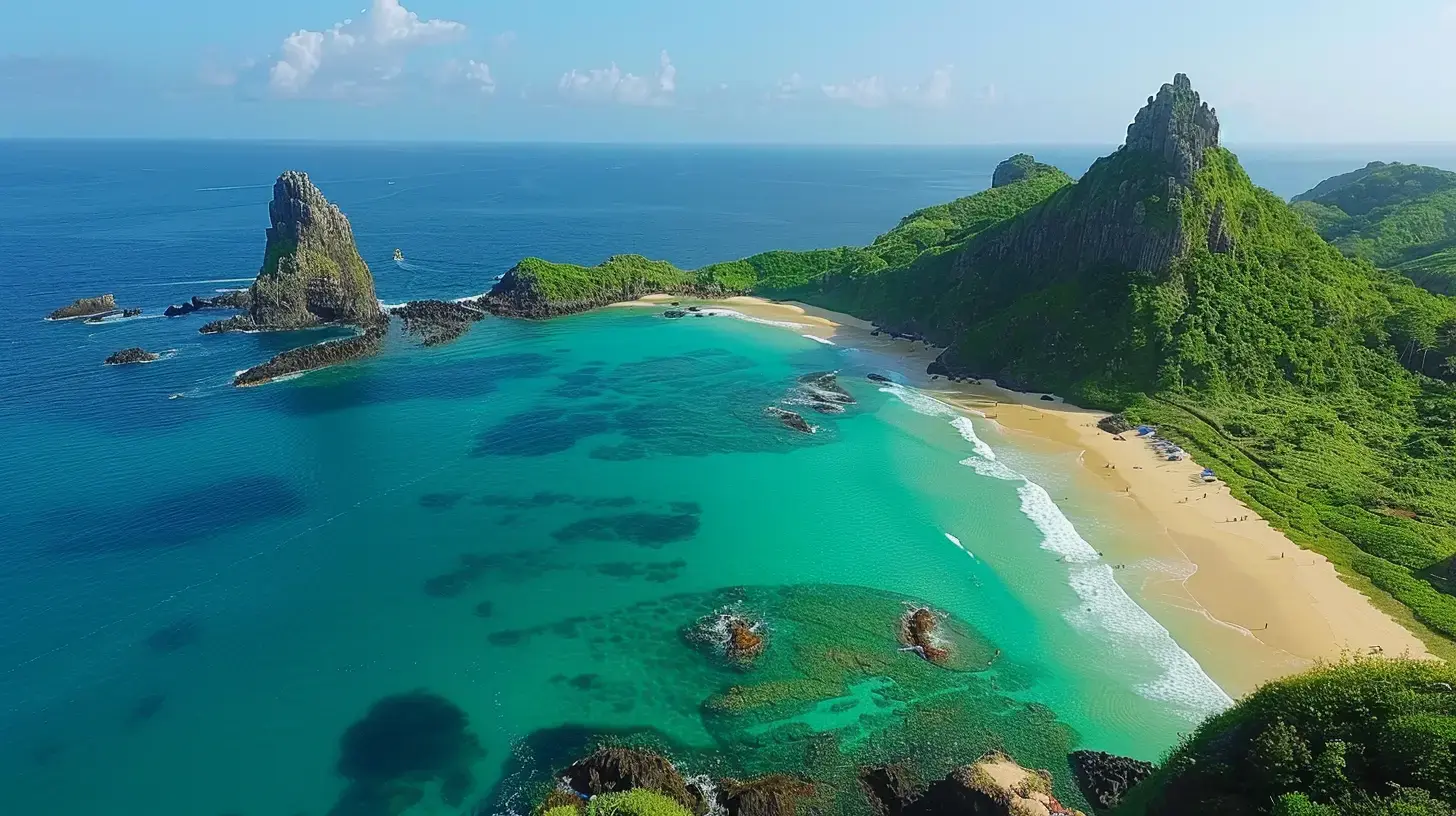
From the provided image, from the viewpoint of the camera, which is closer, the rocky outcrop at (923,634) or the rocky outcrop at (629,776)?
the rocky outcrop at (629,776)

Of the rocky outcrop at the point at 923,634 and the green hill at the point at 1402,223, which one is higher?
the green hill at the point at 1402,223

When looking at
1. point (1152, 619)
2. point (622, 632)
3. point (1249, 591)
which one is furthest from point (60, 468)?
point (1249, 591)

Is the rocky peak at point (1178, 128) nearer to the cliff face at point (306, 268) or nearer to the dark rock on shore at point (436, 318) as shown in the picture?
the dark rock on shore at point (436, 318)

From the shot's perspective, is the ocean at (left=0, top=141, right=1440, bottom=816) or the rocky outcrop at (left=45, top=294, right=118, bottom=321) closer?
the ocean at (left=0, top=141, right=1440, bottom=816)

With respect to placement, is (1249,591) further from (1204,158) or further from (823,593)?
(1204,158)

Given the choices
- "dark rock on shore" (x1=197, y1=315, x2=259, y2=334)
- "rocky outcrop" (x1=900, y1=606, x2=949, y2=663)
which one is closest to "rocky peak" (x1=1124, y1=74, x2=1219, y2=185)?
"rocky outcrop" (x1=900, y1=606, x2=949, y2=663)

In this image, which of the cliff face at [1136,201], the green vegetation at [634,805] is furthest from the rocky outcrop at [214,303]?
the cliff face at [1136,201]

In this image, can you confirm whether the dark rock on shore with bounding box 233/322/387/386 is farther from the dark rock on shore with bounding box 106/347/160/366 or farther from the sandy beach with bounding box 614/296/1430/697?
the sandy beach with bounding box 614/296/1430/697
